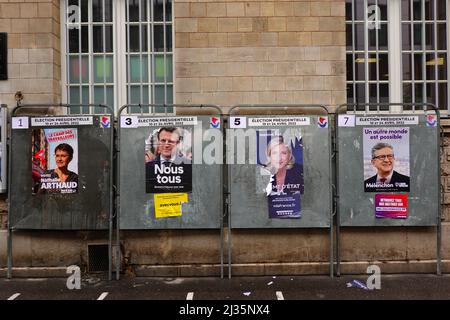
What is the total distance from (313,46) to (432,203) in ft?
10.1

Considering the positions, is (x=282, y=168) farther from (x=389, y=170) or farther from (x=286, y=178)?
(x=389, y=170)

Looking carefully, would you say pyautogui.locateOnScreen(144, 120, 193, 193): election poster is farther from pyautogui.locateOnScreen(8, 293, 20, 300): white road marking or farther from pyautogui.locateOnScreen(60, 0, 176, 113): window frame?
pyautogui.locateOnScreen(8, 293, 20, 300): white road marking

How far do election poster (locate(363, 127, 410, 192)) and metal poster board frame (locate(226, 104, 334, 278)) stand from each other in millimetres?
584

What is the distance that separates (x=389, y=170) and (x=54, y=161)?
16.9 feet

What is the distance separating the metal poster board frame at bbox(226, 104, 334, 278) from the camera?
811 cm

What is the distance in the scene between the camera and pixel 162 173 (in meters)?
8.08

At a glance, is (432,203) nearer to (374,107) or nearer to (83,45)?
(374,107)

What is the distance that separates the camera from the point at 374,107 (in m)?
8.86

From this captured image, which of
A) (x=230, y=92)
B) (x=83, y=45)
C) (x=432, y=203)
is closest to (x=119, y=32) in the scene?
(x=83, y=45)

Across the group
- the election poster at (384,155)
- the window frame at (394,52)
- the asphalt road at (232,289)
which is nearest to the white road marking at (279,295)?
the asphalt road at (232,289)

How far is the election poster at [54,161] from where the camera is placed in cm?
809

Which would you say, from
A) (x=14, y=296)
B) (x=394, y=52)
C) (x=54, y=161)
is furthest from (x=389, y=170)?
(x=14, y=296)

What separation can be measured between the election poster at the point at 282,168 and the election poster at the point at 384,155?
103cm

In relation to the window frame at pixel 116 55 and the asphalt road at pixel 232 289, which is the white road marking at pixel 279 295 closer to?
the asphalt road at pixel 232 289
